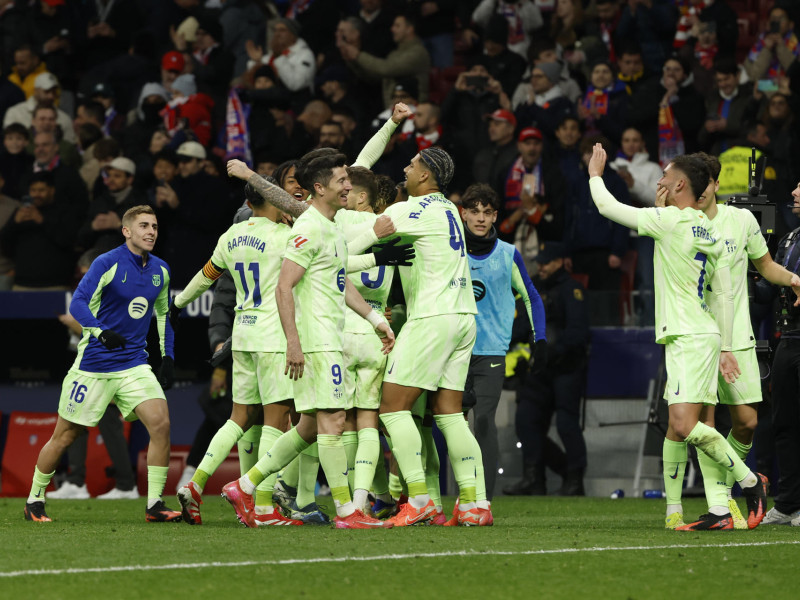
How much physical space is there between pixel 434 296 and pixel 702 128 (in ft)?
24.5

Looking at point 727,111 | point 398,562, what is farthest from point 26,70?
point 398,562

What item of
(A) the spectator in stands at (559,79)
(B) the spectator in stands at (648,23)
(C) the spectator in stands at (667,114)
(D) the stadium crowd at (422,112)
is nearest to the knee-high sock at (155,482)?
(D) the stadium crowd at (422,112)

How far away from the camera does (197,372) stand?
Answer: 15906mm

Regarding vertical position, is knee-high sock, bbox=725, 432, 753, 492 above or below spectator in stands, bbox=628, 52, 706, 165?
below

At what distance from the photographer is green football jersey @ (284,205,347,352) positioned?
8609 mm

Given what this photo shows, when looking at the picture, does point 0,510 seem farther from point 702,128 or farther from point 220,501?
point 702,128

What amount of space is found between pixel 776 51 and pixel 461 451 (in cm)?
880

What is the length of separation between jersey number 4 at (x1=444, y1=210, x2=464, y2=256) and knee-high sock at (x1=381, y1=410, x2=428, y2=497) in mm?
1111

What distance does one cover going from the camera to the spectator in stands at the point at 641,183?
1404 cm

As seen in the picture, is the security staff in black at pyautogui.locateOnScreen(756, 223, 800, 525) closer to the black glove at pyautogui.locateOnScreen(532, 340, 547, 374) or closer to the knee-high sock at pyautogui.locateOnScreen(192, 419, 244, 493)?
the black glove at pyautogui.locateOnScreen(532, 340, 547, 374)

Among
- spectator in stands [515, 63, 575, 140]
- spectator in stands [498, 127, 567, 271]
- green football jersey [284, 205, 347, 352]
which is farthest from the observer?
spectator in stands [515, 63, 575, 140]

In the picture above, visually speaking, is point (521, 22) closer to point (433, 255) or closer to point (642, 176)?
point (642, 176)

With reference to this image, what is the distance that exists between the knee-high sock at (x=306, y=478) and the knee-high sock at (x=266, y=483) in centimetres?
21

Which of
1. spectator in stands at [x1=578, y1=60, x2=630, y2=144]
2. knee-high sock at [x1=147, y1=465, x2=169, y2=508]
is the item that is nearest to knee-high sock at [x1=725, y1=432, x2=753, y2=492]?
knee-high sock at [x1=147, y1=465, x2=169, y2=508]
